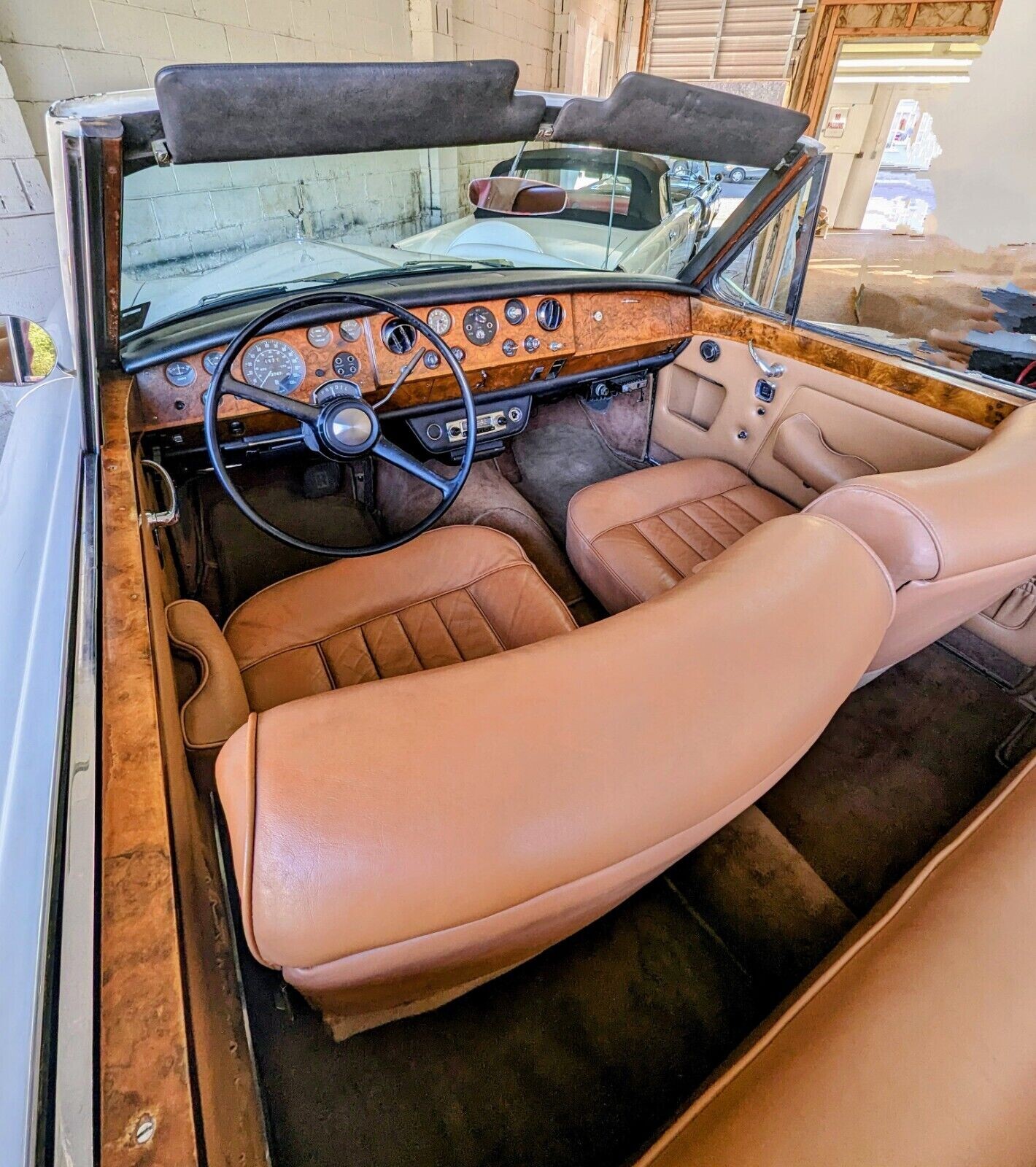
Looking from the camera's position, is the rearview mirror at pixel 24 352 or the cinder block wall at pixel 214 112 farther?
the cinder block wall at pixel 214 112

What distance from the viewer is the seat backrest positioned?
2.65 feet

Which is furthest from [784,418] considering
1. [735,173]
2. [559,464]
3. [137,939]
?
[137,939]

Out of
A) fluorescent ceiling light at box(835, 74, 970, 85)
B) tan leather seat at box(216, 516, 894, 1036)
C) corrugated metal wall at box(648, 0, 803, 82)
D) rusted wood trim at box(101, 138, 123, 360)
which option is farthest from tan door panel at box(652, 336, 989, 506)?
fluorescent ceiling light at box(835, 74, 970, 85)

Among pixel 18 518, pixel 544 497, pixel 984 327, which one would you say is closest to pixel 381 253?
pixel 544 497

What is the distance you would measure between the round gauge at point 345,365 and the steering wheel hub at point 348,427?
0.85 feet

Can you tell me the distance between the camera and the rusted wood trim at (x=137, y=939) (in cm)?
39

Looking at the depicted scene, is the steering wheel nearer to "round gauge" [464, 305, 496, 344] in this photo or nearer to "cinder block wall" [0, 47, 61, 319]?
"round gauge" [464, 305, 496, 344]

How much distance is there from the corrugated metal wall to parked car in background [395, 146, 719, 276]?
7939 mm

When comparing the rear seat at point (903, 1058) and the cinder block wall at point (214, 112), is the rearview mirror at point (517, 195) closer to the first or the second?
the cinder block wall at point (214, 112)

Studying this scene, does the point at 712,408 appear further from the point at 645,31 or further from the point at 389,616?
the point at 645,31

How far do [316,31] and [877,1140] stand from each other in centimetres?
499

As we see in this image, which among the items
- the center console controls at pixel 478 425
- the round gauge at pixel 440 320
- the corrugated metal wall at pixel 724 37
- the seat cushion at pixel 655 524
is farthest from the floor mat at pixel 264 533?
the corrugated metal wall at pixel 724 37

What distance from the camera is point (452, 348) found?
1862 millimetres

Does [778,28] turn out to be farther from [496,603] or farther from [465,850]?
[465,850]
